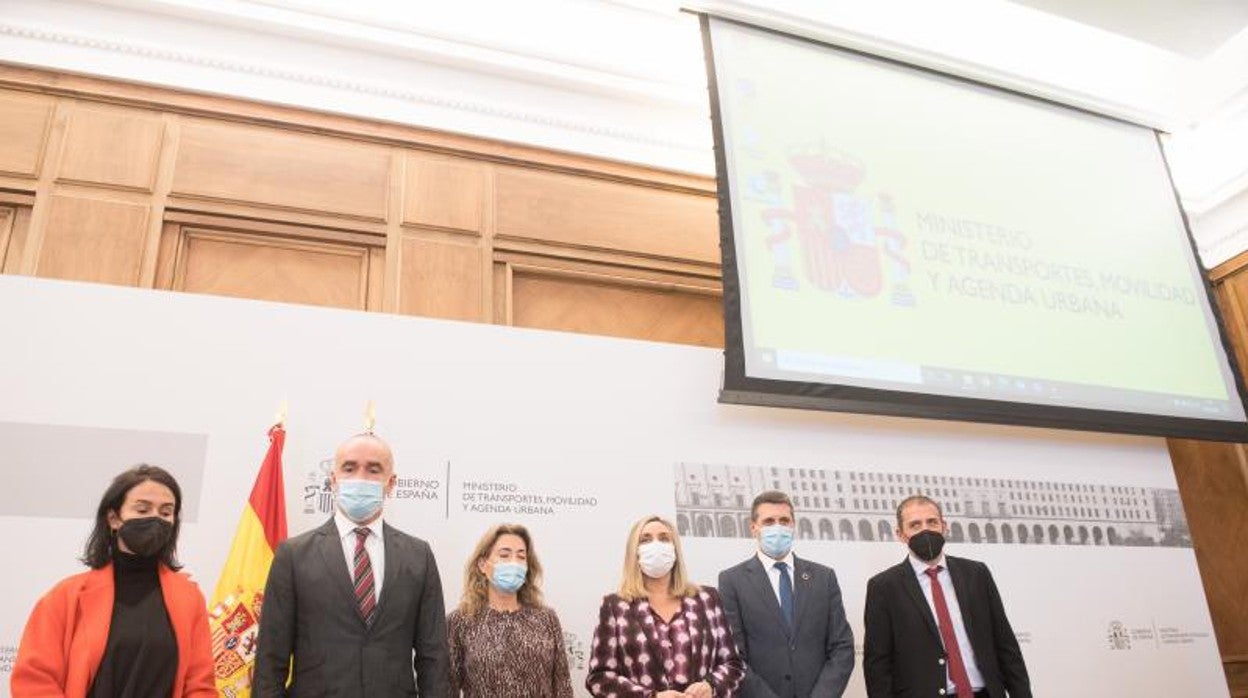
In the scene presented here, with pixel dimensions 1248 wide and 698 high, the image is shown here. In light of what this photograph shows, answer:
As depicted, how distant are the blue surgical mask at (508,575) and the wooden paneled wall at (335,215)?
5.19ft

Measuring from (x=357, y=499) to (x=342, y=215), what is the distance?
1.98 meters

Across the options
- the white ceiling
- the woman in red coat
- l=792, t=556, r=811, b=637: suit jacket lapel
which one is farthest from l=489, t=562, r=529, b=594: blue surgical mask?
the white ceiling

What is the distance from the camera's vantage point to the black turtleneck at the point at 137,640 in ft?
6.73

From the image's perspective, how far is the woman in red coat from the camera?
204cm

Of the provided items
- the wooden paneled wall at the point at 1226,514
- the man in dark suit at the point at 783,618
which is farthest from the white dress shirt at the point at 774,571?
the wooden paneled wall at the point at 1226,514

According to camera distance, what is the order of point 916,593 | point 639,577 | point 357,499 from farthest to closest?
1. point 916,593
2. point 639,577
3. point 357,499

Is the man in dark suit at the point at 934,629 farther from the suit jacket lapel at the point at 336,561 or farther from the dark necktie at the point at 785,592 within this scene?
the suit jacket lapel at the point at 336,561

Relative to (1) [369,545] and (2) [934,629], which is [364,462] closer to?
(1) [369,545]

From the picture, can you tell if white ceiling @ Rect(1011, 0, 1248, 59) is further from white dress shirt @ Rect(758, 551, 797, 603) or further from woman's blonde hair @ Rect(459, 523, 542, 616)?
woman's blonde hair @ Rect(459, 523, 542, 616)

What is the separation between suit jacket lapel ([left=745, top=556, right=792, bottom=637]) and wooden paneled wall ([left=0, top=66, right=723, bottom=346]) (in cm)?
166

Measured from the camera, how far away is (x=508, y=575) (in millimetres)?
2746

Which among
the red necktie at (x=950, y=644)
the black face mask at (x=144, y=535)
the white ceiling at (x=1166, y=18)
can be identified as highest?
the white ceiling at (x=1166, y=18)

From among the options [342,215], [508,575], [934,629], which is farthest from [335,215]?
[934,629]

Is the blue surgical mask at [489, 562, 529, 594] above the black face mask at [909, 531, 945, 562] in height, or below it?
below
